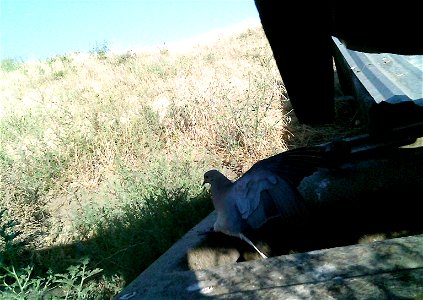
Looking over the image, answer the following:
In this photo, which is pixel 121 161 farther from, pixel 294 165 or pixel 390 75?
pixel 294 165

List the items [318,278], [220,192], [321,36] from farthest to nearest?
1. [220,192]
2. [321,36]
3. [318,278]

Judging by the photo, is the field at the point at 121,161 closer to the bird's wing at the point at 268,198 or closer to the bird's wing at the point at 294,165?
the bird's wing at the point at 268,198

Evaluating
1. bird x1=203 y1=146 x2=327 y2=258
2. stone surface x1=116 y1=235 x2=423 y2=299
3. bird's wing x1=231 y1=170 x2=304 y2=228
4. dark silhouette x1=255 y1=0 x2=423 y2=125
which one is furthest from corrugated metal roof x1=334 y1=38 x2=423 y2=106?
stone surface x1=116 y1=235 x2=423 y2=299

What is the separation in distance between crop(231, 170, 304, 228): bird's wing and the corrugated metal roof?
4.35 ft

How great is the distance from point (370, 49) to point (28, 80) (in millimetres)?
11722

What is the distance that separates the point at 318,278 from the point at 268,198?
32.2 inches

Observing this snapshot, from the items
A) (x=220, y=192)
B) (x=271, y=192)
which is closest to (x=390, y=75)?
(x=220, y=192)

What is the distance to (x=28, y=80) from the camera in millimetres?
11477

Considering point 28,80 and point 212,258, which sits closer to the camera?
point 212,258

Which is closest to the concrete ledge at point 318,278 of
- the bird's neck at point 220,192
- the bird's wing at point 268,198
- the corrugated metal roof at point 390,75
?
the bird's wing at point 268,198

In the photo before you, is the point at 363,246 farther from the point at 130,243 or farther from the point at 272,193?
the point at 130,243

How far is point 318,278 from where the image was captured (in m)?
1.25

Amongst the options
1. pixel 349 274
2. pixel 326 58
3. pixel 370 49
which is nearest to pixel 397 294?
pixel 349 274

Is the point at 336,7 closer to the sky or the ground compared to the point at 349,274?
closer to the sky
